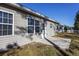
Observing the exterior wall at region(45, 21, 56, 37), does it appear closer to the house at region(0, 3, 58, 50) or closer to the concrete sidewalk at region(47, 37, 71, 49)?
the house at region(0, 3, 58, 50)

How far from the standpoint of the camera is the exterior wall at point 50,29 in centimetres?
460

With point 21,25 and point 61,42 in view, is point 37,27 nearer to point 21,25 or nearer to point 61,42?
point 21,25

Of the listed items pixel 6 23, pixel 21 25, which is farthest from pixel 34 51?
pixel 6 23

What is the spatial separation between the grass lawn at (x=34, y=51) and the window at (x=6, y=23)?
49 cm

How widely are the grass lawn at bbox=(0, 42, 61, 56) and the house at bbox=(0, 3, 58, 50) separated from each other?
16cm

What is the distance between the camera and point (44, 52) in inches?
169

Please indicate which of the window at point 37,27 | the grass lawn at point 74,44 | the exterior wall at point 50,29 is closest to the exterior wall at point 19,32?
the window at point 37,27

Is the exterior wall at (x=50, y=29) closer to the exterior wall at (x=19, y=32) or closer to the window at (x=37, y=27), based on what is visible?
the window at (x=37, y=27)

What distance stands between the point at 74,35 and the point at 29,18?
1.26m

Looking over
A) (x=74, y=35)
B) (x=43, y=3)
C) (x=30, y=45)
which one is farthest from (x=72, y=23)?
(x=30, y=45)

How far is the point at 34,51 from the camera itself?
430 cm

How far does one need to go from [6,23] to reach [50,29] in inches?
47.2

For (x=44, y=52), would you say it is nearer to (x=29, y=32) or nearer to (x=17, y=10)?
(x=29, y=32)

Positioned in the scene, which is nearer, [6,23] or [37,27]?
[6,23]
